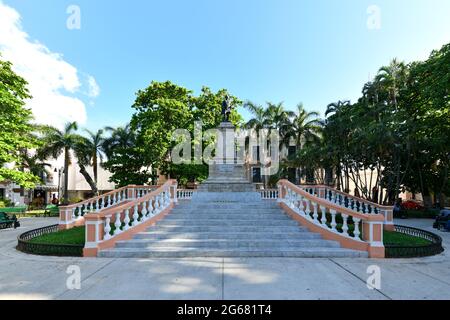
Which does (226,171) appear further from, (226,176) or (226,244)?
(226,244)

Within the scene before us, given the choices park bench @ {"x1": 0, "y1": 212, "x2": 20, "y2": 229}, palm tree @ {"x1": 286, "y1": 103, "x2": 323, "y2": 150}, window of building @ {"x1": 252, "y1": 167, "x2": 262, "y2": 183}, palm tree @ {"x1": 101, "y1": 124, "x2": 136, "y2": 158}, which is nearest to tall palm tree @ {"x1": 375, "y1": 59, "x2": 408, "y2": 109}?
palm tree @ {"x1": 286, "y1": 103, "x2": 323, "y2": 150}

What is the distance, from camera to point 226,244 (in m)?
8.67

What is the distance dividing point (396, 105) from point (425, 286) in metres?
23.3

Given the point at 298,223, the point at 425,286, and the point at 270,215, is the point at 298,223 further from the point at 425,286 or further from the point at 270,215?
the point at 425,286

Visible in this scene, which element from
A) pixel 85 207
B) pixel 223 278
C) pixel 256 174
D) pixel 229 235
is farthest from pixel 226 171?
pixel 256 174

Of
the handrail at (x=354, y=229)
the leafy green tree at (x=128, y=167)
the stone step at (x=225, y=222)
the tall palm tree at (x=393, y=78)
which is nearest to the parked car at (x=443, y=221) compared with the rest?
the handrail at (x=354, y=229)

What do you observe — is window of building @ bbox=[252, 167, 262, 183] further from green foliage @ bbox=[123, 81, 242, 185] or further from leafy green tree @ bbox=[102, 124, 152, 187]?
leafy green tree @ bbox=[102, 124, 152, 187]

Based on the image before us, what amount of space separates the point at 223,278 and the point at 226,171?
516 inches

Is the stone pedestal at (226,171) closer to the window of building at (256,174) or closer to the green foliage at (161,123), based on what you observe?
the green foliage at (161,123)

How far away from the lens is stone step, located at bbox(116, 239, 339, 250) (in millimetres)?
8586

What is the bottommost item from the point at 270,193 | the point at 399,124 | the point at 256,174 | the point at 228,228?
the point at 228,228
